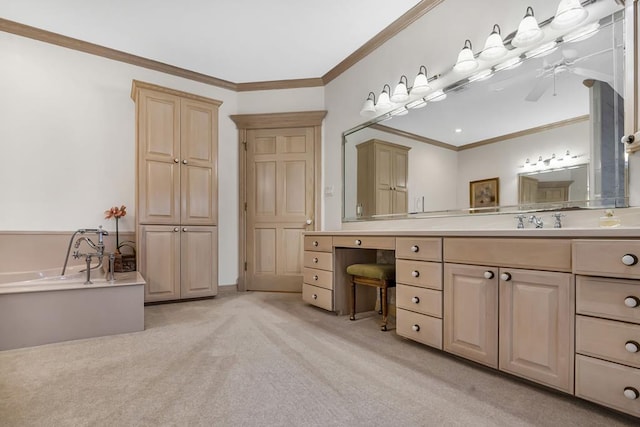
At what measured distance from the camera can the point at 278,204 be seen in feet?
13.6

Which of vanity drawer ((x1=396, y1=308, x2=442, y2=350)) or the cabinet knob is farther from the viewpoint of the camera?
vanity drawer ((x1=396, y1=308, x2=442, y2=350))

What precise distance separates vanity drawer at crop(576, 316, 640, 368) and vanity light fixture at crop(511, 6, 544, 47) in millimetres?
1524

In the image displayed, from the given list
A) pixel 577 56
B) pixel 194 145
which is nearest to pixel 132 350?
pixel 194 145

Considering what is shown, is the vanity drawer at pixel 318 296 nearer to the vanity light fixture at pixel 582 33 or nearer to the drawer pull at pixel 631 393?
the drawer pull at pixel 631 393

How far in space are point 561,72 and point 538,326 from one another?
4.57 feet

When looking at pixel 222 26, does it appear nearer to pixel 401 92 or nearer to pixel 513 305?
pixel 401 92

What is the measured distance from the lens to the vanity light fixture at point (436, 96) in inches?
98.2

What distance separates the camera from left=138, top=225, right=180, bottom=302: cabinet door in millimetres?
3223

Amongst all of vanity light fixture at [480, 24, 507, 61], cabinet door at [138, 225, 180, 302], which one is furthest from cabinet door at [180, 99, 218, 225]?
vanity light fixture at [480, 24, 507, 61]

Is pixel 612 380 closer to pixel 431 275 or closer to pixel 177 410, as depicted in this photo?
pixel 431 275

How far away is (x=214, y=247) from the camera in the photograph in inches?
144

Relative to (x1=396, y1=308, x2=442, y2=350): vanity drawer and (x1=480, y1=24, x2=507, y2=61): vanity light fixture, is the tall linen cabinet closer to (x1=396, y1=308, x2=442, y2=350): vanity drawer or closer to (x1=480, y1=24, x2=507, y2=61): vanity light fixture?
(x1=396, y1=308, x2=442, y2=350): vanity drawer

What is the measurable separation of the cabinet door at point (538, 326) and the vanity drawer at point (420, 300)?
0.39m

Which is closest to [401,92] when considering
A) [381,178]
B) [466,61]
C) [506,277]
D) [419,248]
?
[466,61]
